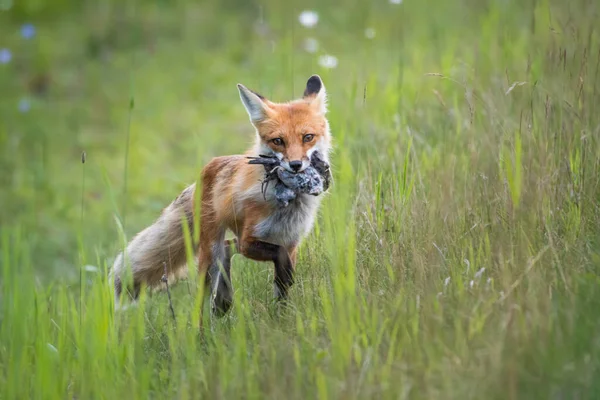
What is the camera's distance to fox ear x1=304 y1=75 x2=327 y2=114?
5.36 metres

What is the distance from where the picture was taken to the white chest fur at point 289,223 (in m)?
4.97

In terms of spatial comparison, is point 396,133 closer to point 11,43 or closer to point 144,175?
point 144,175

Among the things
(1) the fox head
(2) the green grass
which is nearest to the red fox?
(1) the fox head

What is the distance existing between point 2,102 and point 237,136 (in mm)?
3531

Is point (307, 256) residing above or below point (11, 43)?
below

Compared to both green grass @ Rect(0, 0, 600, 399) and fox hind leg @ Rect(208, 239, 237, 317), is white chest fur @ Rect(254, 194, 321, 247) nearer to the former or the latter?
green grass @ Rect(0, 0, 600, 399)

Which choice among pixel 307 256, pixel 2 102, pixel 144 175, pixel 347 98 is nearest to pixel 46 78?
pixel 2 102

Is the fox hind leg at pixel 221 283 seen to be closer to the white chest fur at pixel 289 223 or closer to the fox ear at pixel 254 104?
the white chest fur at pixel 289 223

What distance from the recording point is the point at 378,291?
12.8ft

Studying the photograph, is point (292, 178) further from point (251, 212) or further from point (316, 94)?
point (316, 94)

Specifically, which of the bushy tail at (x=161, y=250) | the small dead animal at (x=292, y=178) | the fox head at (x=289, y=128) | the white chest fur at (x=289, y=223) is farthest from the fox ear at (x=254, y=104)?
the bushy tail at (x=161, y=250)

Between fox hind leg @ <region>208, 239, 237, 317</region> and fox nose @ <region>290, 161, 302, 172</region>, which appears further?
fox hind leg @ <region>208, 239, 237, 317</region>

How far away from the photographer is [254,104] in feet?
16.8

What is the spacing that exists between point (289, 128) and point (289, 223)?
1.86ft
